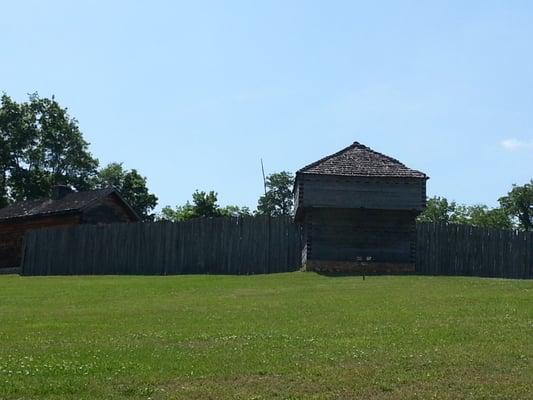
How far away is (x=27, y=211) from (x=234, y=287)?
25.5m

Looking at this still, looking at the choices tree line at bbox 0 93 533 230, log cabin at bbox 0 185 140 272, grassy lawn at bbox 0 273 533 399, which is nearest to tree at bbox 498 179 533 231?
tree line at bbox 0 93 533 230

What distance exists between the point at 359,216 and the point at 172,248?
8.70 metres

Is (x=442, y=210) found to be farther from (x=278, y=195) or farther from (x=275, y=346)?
(x=275, y=346)

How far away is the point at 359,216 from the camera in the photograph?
30.6m

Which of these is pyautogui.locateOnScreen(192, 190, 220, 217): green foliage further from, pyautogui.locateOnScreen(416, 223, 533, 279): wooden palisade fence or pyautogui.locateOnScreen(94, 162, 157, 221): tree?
pyautogui.locateOnScreen(416, 223, 533, 279): wooden palisade fence

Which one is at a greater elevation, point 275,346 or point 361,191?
point 361,191

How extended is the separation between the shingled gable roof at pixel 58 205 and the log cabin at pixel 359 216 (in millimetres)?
16498

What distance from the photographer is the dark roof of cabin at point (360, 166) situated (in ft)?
99.4

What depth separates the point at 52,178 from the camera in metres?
63.6

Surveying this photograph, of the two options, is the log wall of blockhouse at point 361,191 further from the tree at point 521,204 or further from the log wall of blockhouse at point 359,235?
the tree at point 521,204

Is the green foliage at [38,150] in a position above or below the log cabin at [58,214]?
above

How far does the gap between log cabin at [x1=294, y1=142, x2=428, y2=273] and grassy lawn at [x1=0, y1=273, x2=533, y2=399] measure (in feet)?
32.4

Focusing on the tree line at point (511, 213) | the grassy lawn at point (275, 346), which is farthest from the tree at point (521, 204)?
the grassy lawn at point (275, 346)

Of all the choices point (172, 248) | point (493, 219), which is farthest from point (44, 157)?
point (493, 219)
